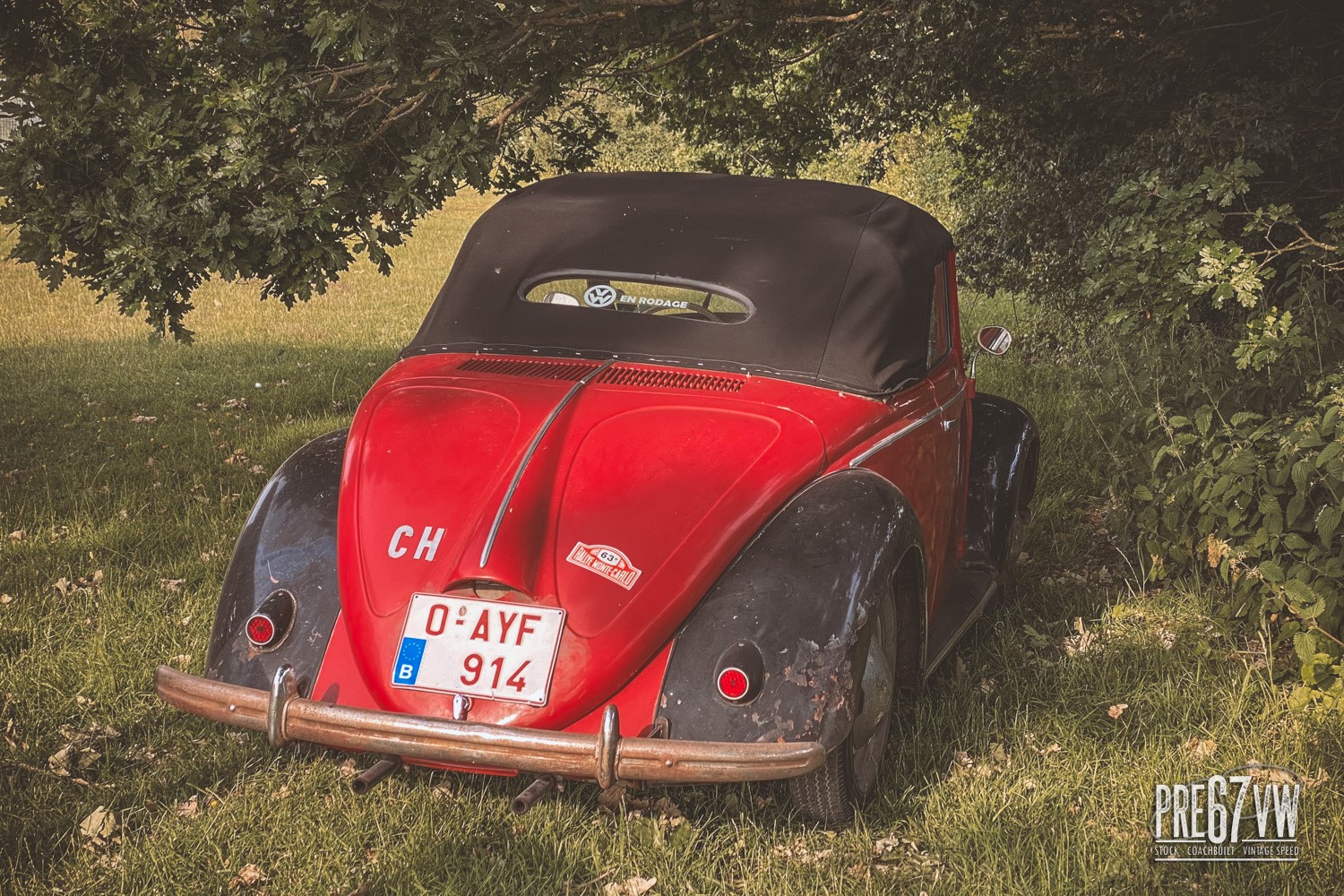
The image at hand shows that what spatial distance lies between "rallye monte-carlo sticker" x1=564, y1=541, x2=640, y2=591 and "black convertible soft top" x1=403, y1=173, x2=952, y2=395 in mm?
968

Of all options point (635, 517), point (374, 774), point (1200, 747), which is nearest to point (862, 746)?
point (635, 517)

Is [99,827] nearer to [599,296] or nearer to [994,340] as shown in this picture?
[599,296]

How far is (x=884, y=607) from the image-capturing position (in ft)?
11.6

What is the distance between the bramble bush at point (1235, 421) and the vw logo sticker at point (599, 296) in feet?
7.41

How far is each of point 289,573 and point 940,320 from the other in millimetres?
2583

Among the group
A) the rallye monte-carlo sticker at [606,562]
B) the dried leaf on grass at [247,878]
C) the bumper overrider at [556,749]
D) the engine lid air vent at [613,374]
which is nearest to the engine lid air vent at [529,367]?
the engine lid air vent at [613,374]

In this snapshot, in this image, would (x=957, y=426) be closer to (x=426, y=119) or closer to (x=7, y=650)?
(x=426, y=119)

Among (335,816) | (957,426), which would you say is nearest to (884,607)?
(957,426)

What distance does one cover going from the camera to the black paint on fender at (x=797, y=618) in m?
3.06

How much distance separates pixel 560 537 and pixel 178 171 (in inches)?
113

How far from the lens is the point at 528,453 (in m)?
3.52

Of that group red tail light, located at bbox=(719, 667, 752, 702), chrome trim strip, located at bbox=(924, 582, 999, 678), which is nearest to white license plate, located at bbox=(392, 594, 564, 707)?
red tail light, located at bbox=(719, 667, 752, 702)

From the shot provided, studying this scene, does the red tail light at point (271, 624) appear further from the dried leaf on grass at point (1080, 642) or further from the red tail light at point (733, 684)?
the dried leaf on grass at point (1080, 642)

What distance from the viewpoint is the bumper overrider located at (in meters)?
2.88
